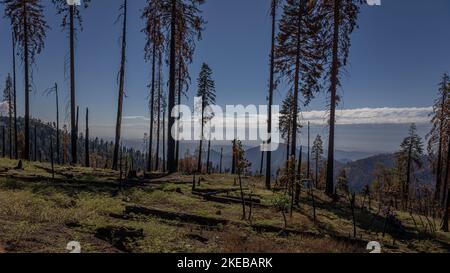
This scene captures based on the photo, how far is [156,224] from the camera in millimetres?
8844

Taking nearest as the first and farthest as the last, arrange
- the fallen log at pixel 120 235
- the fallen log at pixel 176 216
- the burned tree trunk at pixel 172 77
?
the fallen log at pixel 120 235, the fallen log at pixel 176 216, the burned tree trunk at pixel 172 77

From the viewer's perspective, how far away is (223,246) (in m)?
7.27

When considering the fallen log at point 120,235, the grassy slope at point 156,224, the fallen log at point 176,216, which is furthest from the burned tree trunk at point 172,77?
the fallen log at point 120,235

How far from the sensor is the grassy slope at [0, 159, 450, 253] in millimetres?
6953

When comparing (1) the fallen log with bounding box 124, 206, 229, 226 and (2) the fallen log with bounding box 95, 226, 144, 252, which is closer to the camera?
(2) the fallen log with bounding box 95, 226, 144, 252

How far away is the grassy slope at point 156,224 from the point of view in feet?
22.8

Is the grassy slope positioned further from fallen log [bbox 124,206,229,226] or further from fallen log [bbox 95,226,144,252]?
fallen log [bbox 124,206,229,226]

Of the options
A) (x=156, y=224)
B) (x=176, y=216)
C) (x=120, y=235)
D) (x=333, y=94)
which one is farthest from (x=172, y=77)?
(x=120, y=235)

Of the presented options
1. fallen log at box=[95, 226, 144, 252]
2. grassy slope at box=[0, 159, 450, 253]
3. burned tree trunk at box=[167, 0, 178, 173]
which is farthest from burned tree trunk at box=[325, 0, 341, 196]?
fallen log at box=[95, 226, 144, 252]

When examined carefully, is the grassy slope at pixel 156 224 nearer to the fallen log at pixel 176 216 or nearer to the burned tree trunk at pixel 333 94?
the fallen log at pixel 176 216

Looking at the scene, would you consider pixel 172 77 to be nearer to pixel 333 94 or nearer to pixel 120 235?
pixel 333 94

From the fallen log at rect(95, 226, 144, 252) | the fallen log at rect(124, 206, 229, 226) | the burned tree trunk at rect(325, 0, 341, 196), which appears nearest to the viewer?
the fallen log at rect(95, 226, 144, 252)
